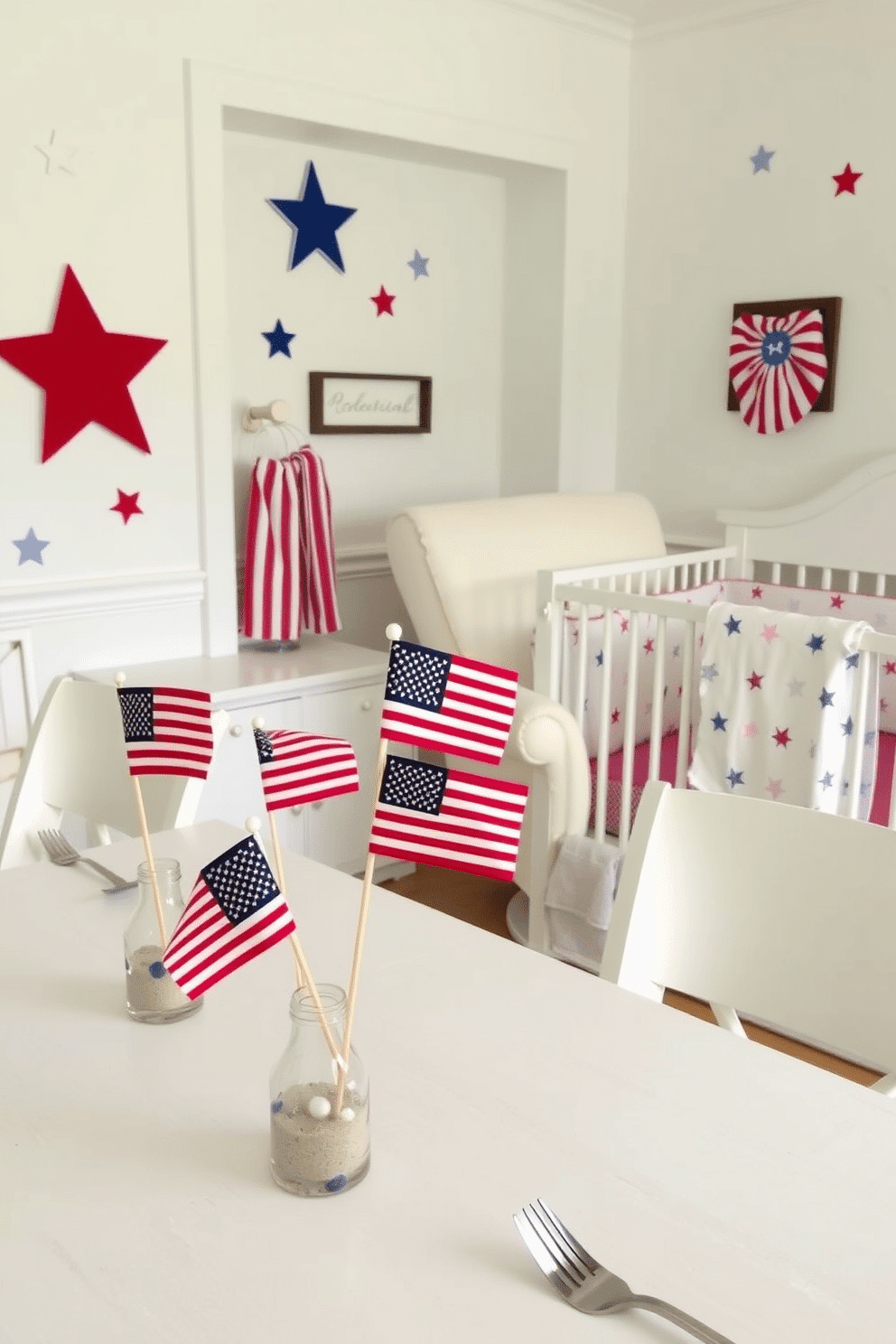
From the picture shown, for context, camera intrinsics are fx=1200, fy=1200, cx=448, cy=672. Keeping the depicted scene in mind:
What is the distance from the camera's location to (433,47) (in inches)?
120

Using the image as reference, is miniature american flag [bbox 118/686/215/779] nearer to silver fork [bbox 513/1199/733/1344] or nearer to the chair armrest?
silver fork [bbox 513/1199/733/1344]

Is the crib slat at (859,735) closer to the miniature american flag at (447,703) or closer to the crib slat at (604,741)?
the crib slat at (604,741)

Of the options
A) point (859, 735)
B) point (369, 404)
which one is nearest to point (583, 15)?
point (369, 404)

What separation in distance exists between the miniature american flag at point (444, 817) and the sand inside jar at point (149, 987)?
30 centimetres

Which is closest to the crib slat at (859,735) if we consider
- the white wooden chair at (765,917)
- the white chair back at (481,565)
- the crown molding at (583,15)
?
the white chair back at (481,565)

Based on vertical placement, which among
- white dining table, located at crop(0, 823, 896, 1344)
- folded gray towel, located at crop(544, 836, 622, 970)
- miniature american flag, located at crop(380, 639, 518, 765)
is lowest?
folded gray towel, located at crop(544, 836, 622, 970)

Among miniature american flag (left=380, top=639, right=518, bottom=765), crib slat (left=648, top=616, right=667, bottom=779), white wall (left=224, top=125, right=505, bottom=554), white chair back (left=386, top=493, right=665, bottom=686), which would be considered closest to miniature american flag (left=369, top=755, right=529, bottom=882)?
miniature american flag (left=380, top=639, right=518, bottom=765)

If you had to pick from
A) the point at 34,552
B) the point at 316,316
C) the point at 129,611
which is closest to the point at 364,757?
the point at 129,611

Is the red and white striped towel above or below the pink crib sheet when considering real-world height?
above

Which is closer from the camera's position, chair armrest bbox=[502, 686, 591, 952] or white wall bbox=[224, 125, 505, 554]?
chair armrest bbox=[502, 686, 591, 952]

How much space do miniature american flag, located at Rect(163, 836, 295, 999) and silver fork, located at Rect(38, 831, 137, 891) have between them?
0.52 m

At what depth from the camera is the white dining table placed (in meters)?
0.70

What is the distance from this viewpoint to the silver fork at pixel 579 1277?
68cm

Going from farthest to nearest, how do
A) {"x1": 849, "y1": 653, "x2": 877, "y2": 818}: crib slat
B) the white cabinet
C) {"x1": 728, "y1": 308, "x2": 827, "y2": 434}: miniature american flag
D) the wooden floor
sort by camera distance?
{"x1": 728, "y1": 308, "x2": 827, "y2": 434}: miniature american flag → the wooden floor → the white cabinet → {"x1": 849, "y1": 653, "x2": 877, "y2": 818}: crib slat
